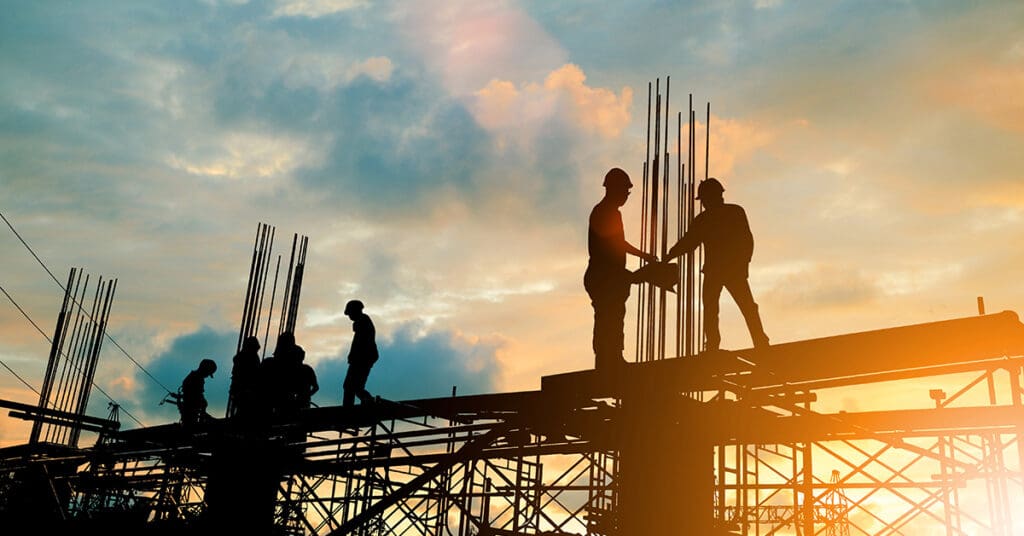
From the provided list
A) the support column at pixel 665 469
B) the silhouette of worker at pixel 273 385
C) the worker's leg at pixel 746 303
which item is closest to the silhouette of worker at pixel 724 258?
the worker's leg at pixel 746 303

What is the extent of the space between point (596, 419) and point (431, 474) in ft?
6.71

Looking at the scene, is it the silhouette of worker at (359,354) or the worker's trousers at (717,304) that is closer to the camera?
the worker's trousers at (717,304)

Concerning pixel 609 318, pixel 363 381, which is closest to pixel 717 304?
pixel 609 318

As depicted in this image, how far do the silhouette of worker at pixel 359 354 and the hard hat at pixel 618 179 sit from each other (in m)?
5.77

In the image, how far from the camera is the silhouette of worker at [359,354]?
12.9 metres

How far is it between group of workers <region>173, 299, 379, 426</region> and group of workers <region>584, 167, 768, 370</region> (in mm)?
4775

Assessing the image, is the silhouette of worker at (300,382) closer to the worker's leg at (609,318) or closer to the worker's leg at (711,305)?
the worker's leg at (609,318)

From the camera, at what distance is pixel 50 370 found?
26250 mm

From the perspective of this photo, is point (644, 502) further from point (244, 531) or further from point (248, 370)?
point (248, 370)

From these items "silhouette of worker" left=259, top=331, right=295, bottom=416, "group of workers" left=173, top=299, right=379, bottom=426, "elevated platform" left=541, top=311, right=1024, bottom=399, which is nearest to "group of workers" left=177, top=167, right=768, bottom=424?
"elevated platform" left=541, top=311, right=1024, bottom=399

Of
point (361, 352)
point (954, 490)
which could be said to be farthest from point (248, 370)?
point (954, 490)

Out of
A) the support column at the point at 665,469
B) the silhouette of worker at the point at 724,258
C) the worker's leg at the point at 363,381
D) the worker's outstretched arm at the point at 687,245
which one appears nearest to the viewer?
the support column at the point at 665,469

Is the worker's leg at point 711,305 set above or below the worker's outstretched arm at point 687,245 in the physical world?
below

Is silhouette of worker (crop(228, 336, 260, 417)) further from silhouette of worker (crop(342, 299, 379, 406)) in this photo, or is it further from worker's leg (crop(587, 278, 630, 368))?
worker's leg (crop(587, 278, 630, 368))
